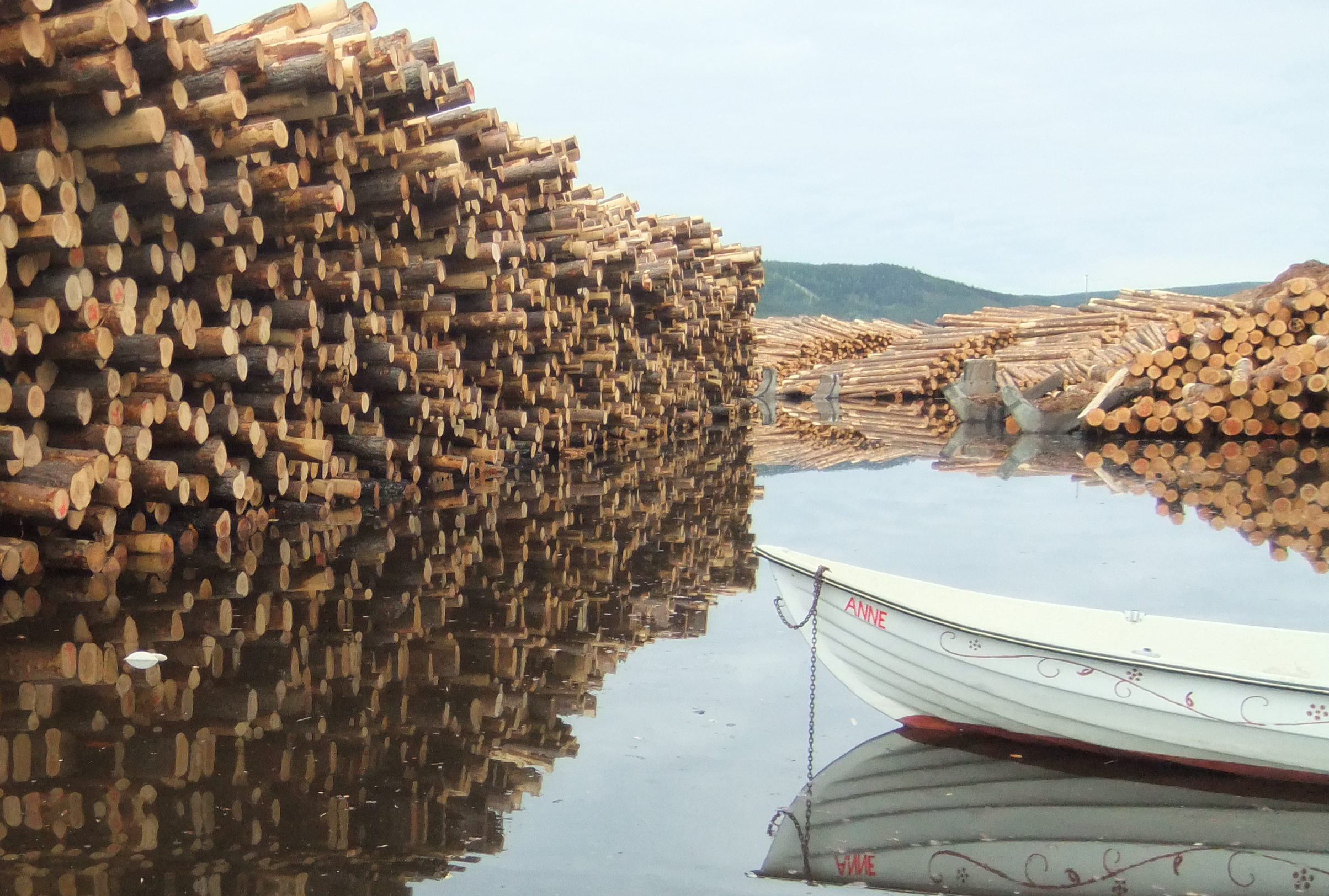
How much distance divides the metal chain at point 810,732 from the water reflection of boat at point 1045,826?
0.06 ft

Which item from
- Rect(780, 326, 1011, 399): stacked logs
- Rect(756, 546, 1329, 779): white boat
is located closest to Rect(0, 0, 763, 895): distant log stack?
Rect(756, 546, 1329, 779): white boat

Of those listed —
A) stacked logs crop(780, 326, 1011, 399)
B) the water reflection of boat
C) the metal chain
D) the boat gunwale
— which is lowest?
the water reflection of boat

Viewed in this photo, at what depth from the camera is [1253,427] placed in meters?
20.1

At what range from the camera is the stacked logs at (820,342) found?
143ft

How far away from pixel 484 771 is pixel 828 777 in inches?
50.8

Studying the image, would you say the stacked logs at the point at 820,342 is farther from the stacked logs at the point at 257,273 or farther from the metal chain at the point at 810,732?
the metal chain at the point at 810,732

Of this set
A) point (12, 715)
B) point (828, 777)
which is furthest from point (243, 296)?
point (828, 777)

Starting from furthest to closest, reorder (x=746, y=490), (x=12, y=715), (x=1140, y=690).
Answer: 1. (x=746, y=490)
2. (x=12, y=715)
3. (x=1140, y=690)

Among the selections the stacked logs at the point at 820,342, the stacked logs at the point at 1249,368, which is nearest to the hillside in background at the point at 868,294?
the stacked logs at the point at 820,342

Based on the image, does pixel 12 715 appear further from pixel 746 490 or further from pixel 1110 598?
pixel 746 490

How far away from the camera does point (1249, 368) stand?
19719 millimetres

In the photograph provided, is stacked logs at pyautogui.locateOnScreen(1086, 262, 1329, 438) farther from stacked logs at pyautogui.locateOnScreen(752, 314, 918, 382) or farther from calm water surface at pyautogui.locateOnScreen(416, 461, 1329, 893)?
stacked logs at pyautogui.locateOnScreen(752, 314, 918, 382)

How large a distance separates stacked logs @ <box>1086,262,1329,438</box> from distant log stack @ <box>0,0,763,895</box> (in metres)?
10.00

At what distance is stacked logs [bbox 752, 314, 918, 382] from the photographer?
43.6m
